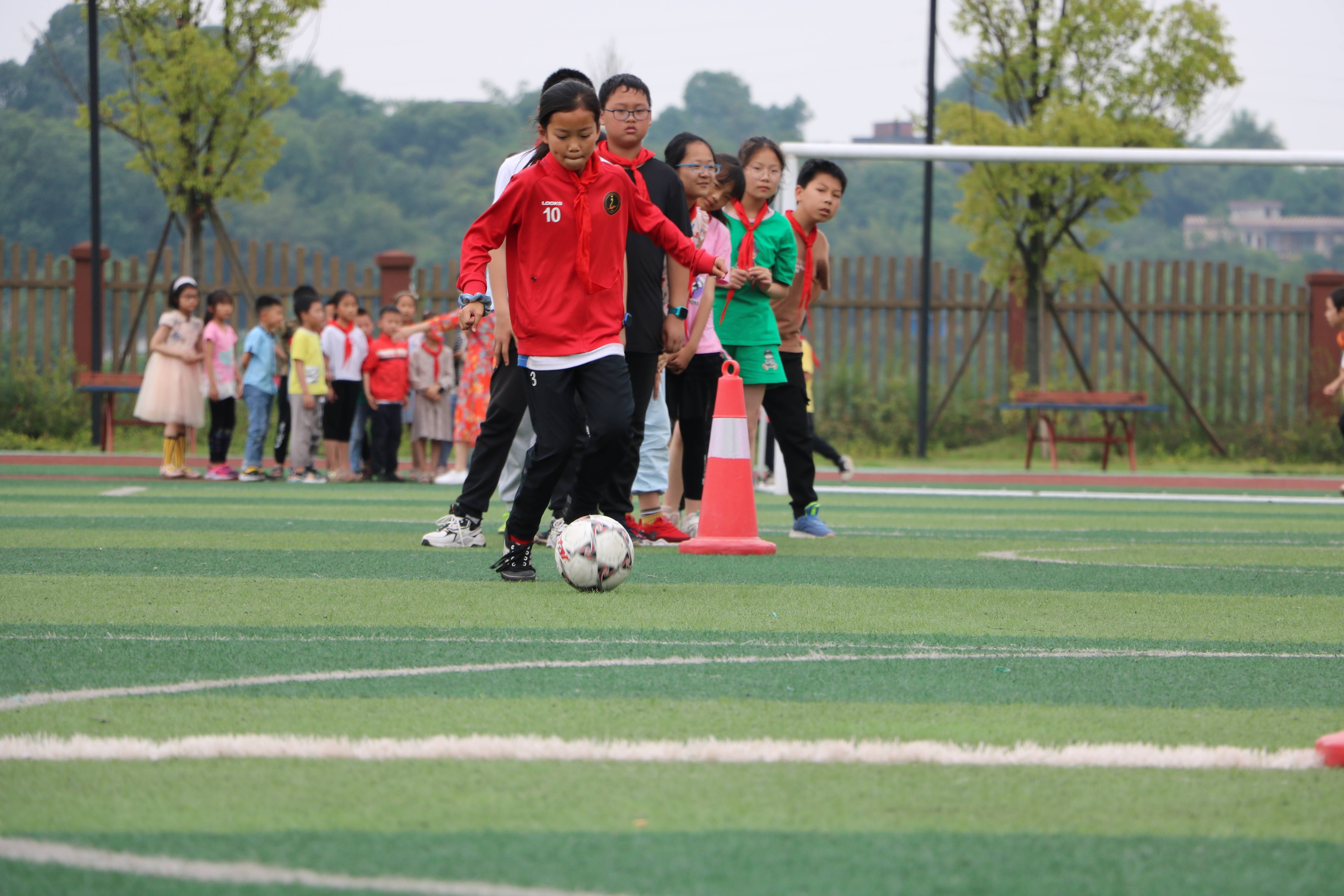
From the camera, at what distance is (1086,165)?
18.7 metres

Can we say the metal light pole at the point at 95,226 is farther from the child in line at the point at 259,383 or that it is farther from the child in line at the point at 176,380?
the child in line at the point at 259,383

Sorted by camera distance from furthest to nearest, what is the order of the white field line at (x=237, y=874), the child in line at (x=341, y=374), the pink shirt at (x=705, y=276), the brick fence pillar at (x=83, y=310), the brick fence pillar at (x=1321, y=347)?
the brick fence pillar at (x=1321, y=347), the brick fence pillar at (x=83, y=310), the child in line at (x=341, y=374), the pink shirt at (x=705, y=276), the white field line at (x=237, y=874)

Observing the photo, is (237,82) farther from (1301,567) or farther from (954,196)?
(954,196)

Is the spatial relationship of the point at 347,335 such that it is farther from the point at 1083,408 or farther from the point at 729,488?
the point at 1083,408

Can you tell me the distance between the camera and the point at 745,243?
24.4ft

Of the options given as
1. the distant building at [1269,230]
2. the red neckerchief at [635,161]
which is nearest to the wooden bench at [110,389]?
the red neckerchief at [635,161]

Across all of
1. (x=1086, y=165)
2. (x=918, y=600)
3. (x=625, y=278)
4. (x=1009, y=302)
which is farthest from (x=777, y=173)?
(x=1009, y=302)

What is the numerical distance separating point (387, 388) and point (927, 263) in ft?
27.7

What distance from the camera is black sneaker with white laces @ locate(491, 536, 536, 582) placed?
220 inches

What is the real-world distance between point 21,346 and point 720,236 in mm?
15430

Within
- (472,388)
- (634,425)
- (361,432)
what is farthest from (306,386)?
(634,425)

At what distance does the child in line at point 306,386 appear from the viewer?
1320cm

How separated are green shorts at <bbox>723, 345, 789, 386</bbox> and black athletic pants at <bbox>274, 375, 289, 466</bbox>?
750 centimetres

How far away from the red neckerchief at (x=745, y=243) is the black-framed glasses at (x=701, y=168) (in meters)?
0.25
